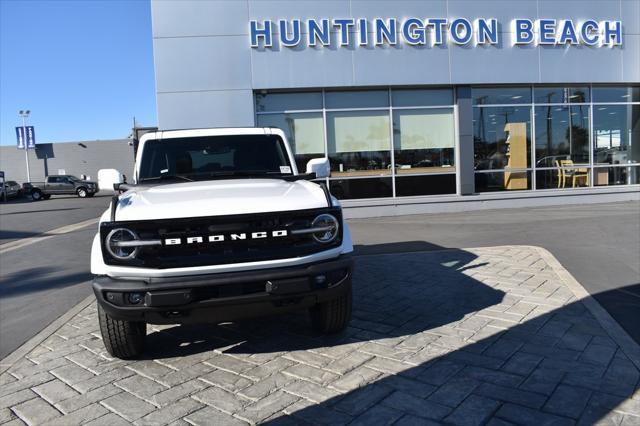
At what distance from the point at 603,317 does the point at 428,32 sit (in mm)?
10139

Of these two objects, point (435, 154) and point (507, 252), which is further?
point (435, 154)

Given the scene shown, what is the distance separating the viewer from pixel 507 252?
25.6ft

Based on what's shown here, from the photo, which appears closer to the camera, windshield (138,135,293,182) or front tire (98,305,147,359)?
front tire (98,305,147,359)

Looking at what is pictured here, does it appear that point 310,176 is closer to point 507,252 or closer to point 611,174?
point 507,252

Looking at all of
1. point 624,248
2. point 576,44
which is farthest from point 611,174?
point 624,248

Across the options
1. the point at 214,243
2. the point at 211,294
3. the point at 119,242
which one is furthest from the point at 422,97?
the point at 119,242

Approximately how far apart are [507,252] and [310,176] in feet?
14.6

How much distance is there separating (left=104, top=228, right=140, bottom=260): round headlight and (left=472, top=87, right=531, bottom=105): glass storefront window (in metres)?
12.3

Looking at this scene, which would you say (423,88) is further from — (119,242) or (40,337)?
(119,242)

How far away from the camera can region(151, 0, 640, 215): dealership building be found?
12.3 metres

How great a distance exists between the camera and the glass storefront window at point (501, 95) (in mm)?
13750

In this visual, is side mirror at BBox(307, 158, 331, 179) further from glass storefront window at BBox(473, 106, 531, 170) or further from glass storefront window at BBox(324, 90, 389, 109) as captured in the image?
glass storefront window at BBox(473, 106, 531, 170)

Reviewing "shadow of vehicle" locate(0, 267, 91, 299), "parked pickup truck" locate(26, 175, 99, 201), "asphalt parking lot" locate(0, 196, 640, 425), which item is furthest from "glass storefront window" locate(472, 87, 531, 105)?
"parked pickup truck" locate(26, 175, 99, 201)

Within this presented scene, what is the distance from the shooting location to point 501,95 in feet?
45.7
